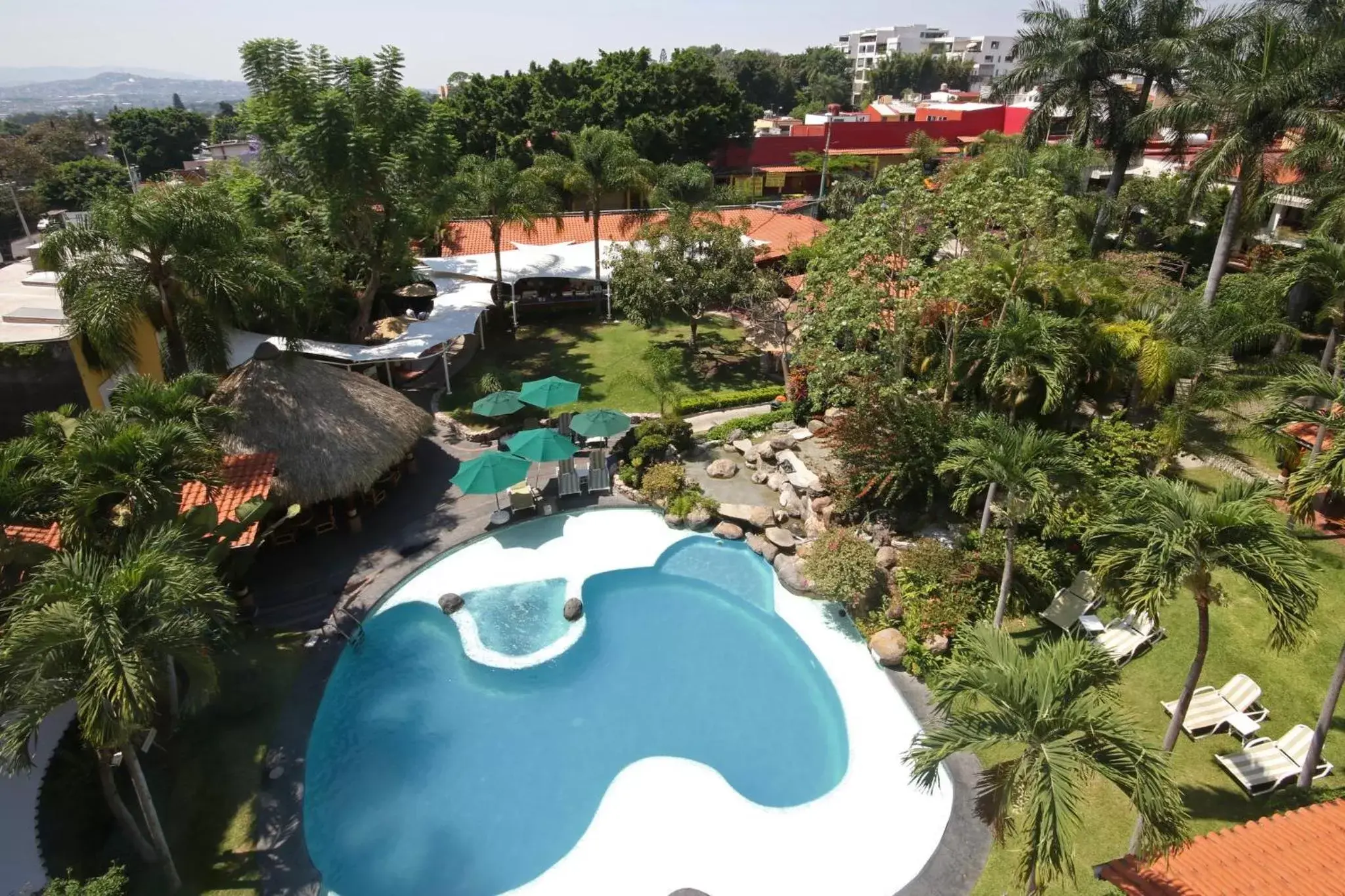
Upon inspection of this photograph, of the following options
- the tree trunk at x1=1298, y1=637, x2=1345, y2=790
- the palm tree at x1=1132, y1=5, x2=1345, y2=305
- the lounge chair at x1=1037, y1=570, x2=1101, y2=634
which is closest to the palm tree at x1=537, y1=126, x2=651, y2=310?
the palm tree at x1=1132, y1=5, x2=1345, y2=305

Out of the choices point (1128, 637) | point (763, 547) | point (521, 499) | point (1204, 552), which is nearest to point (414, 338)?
point (521, 499)

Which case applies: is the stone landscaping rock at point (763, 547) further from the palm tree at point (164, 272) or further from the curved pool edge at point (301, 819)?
the palm tree at point (164, 272)

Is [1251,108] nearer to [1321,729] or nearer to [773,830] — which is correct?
[1321,729]

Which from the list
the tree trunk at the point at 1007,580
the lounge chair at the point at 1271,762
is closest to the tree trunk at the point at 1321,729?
the lounge chair at the point at 1271,762

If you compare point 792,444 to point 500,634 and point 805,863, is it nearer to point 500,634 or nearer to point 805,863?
point 500,634

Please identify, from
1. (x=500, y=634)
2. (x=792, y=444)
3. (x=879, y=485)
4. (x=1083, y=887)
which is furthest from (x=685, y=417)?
(x=1083, y=887)

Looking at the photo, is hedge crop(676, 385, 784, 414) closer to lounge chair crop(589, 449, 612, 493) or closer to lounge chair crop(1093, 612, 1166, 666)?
lounge chair crop(589, 449, 612, 493)

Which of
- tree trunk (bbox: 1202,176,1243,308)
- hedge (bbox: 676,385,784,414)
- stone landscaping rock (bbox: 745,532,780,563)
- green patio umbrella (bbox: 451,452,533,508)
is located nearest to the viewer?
stone landscaping rock (bbox: 745,532,780,563)

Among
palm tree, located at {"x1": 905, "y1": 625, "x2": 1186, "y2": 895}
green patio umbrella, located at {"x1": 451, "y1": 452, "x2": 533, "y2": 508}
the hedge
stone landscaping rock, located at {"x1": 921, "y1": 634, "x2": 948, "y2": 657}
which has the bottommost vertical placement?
stone landscaping rock, located at {"x1": 921, "y1": 634, "x2": 948, "y2": 657}
